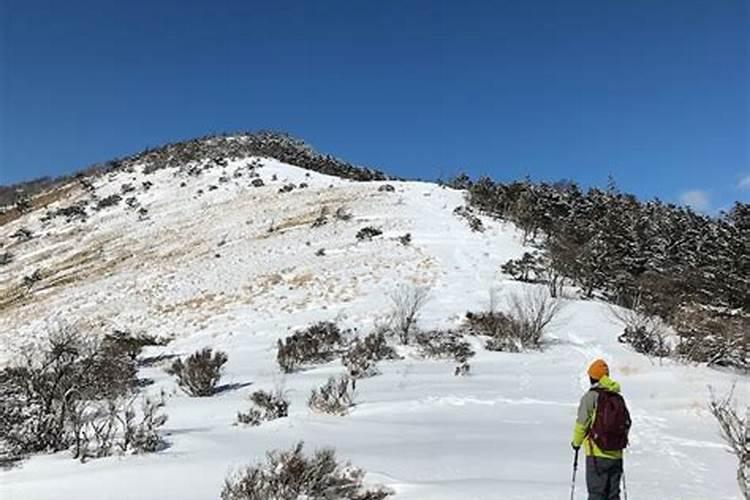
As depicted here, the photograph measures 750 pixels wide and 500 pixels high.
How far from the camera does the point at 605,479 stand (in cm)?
690

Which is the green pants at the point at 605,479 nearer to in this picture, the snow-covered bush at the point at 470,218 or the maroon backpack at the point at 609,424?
the maroon backpack at the point at 609,424

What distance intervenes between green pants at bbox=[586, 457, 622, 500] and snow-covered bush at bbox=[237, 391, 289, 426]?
215 inches

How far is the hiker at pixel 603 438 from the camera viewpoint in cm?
689

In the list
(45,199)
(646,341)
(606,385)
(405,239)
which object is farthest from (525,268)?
(45,199)

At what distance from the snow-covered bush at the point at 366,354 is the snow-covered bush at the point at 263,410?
11.0ft

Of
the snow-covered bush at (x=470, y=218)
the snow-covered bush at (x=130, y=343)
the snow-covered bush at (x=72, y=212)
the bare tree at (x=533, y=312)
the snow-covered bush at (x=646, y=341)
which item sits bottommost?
the snow-covered bush at (x=130, y=343)

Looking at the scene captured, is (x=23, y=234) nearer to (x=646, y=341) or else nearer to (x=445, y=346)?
(x=445, y=346)

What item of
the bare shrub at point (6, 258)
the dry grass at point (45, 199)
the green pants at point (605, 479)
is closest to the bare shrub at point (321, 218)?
the bare shrub at point (6, 258)

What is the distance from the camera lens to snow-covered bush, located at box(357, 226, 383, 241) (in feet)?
102

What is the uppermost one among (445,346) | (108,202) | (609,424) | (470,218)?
(108,202)

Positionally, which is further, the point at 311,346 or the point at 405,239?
the point at 405,239

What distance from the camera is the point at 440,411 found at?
12094 mm

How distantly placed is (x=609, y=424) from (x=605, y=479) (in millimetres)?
554

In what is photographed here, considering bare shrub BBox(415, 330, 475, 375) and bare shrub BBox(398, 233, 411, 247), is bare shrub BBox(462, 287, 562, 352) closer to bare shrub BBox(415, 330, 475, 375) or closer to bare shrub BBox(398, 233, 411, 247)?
bare shrub BBox(415, 330, 475, 375)
